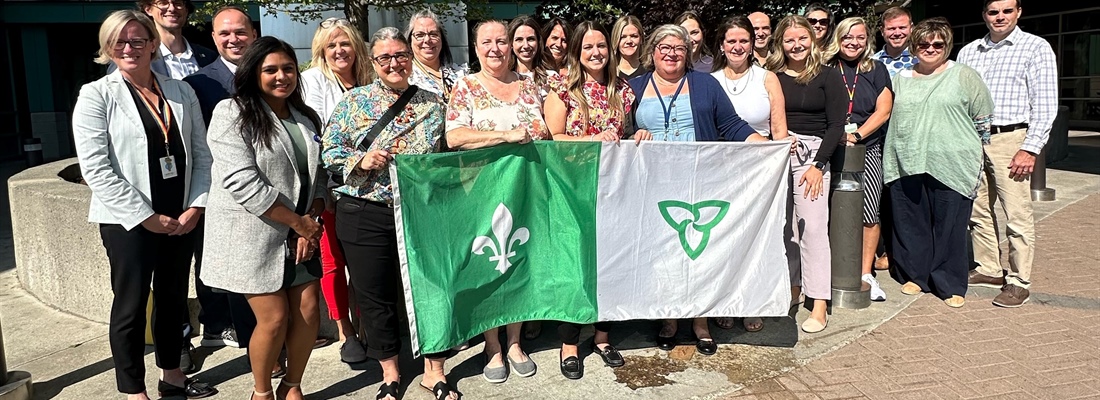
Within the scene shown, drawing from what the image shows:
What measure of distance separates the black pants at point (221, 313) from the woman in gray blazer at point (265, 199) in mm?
1047

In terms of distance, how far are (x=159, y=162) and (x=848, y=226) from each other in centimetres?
430

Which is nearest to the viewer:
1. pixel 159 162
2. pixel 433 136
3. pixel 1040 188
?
pixel 159 162

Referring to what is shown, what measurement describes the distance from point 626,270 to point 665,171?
0.61m

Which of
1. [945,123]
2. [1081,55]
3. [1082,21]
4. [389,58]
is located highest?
[1082,21]

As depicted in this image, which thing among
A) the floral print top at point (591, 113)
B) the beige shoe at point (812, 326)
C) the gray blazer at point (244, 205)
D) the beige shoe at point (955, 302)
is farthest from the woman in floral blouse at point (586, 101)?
the beige shoe at point (955, 302)

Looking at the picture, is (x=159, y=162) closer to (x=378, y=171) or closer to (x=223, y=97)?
(x=223, y=97)

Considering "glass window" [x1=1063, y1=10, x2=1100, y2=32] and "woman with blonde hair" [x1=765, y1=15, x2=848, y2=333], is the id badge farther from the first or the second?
"glass window" [x1=1063, y1=10, x2=1100, y2=32]

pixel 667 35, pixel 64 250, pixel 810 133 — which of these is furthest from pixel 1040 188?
pixel 64 250

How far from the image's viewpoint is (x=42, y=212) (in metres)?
5.95

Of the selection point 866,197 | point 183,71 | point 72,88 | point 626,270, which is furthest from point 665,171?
point 72,88

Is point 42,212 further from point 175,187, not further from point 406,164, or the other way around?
point 406,164

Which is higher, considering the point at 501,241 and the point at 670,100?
the point at 670,100

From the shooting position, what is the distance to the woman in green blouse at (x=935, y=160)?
18.6 ft

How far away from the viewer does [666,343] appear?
16.4ft
